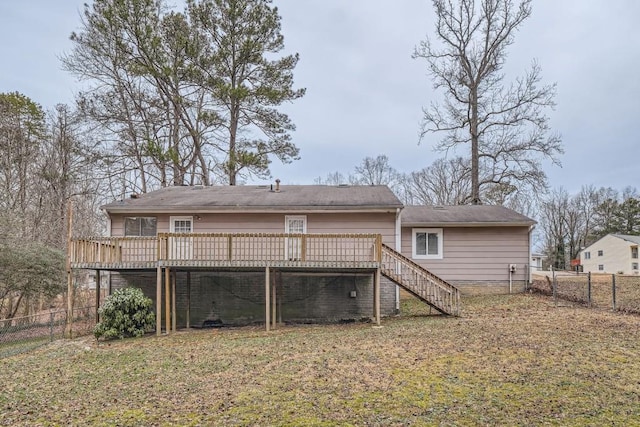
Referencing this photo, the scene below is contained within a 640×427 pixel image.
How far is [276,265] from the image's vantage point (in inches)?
436

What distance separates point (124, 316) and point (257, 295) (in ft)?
13.2

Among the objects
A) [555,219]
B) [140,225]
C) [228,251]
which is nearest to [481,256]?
[228,251]

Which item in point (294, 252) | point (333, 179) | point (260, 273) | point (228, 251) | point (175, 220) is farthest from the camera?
point (333, 179)

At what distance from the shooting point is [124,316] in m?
10.7

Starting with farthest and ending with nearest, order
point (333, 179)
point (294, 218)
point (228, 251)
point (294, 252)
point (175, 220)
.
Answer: point (333, 179)
point (175, 220)
point (294, 218)
point (294, 252)
point (228, 251)

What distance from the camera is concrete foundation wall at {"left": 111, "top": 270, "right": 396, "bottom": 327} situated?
1322 cm

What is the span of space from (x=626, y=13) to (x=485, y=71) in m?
7.28

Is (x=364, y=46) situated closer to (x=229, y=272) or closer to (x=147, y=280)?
(x=229, y=272)

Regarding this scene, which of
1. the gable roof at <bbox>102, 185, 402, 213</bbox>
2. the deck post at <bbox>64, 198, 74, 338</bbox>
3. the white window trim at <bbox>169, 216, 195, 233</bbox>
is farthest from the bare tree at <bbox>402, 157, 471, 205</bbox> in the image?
the deck post at <bbox>64, 198, 74, 338</bbox>

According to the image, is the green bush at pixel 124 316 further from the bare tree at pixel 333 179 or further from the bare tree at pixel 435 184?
the bare tree at pixel 333 179

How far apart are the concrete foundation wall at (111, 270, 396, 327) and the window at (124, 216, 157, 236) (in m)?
1.35

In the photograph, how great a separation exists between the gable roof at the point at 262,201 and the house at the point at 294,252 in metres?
0.04

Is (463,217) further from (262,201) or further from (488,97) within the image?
(488,97)

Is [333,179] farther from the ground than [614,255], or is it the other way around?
[333,179]
